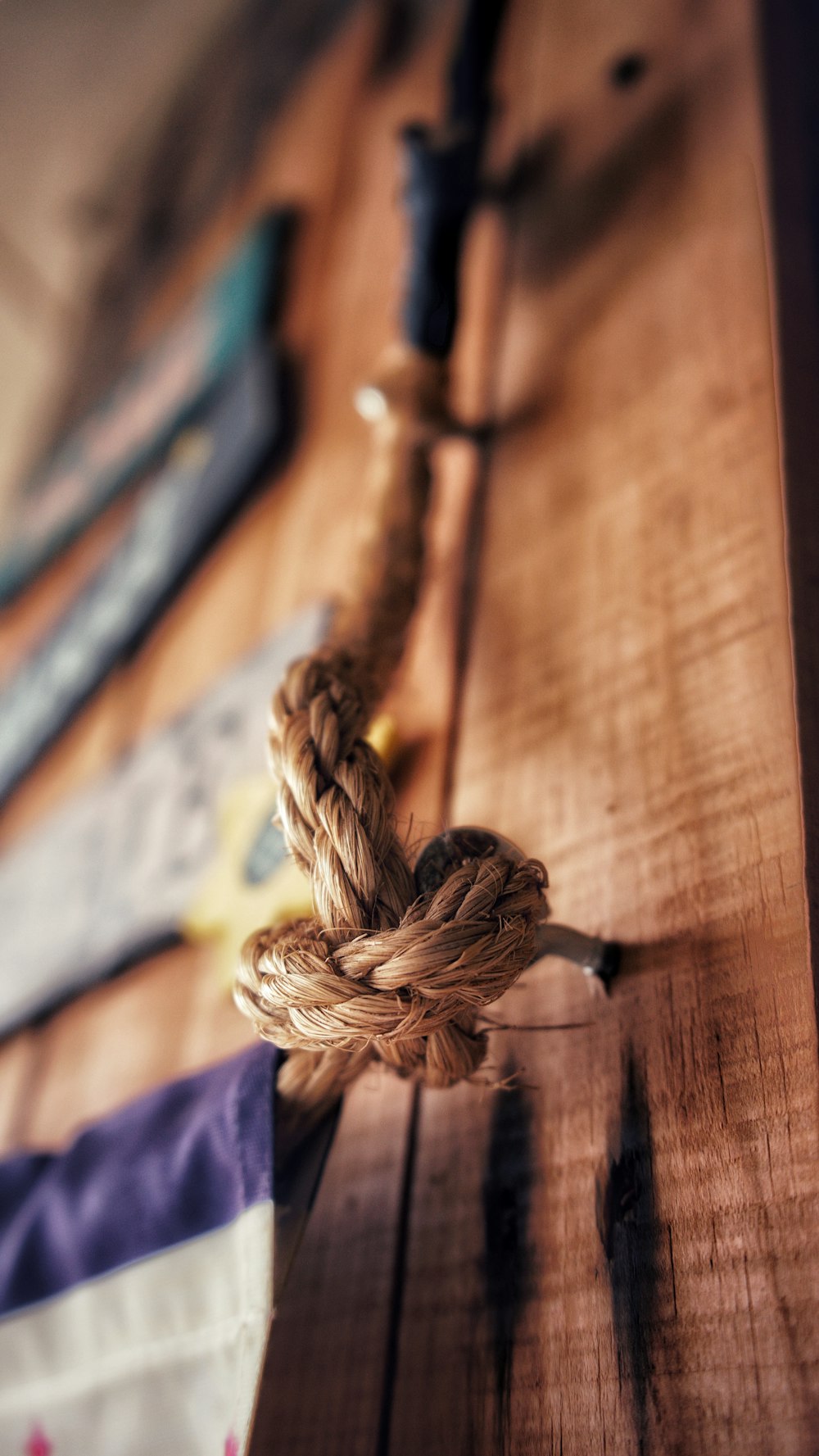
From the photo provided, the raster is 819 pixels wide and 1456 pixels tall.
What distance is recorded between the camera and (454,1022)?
315 millimetres

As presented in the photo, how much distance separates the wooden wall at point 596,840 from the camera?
30 centimetres

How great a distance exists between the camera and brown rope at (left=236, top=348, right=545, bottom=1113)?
276 mm

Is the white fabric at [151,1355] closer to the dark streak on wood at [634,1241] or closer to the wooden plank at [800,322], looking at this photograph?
the dark streak on wood at [634,1241]

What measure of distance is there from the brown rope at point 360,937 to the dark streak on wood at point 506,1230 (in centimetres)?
6

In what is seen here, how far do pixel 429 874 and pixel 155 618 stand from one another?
0.57m

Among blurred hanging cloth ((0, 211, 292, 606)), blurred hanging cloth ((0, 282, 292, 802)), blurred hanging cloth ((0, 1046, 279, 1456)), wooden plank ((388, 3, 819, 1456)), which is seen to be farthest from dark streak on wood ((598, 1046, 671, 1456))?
blurred hanging cloth ((0, 211, 292, 606))

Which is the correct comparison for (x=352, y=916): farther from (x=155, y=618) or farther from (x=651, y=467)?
(x=155, y=618)

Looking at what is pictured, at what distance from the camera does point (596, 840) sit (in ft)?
1.32

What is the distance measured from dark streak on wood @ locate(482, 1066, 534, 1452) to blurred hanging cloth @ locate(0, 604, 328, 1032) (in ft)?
0.62

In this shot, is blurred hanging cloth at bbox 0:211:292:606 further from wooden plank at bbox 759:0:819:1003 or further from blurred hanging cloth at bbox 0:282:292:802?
wooden plank at bbox 759:0:819:1003

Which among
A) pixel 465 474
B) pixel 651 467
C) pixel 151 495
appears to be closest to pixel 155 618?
pixel 151 495

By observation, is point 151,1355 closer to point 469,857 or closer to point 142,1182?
point 142,1182

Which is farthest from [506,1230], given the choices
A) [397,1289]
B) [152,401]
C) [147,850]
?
[152,401]

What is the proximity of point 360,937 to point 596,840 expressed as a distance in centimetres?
15
